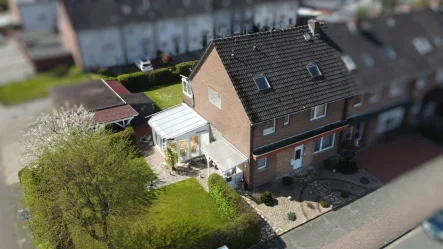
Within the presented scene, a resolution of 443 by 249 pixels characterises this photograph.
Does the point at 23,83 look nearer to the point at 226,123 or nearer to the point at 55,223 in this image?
the point at 55,223

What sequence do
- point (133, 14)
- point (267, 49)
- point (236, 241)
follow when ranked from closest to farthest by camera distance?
point (133, 14)
point (236, 241)
point (267, 49)

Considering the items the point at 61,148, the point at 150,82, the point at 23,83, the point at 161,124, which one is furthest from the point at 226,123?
the point at 23,83

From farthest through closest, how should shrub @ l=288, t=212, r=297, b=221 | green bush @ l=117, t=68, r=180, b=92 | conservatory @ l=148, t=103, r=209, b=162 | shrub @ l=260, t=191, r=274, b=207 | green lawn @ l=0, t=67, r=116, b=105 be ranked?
green bush @ l=117, t=68, r=180, b=92, conservatory @ l=148, t=103, r=209, b=162, shrub @ l=260, t=191, r=274, b=207, shrub @ l=288, t=212, r=297, b=221, green lawn @ l=0, t=67, r=116, b=105

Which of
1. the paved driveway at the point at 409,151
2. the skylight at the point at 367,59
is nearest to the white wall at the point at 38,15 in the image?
the skylight at the point at 367,59

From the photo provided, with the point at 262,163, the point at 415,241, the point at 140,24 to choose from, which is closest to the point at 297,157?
the point at 262,163

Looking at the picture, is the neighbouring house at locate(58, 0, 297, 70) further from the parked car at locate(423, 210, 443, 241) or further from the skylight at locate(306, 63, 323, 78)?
the parked car at locate(423, 210, 443, 241)

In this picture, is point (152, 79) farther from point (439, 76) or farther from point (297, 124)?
point (439, 76)

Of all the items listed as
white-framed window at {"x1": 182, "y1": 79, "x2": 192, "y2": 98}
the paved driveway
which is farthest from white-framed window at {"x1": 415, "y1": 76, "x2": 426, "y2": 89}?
white-framed window at {"x1": 182, "y1": 79, "x2": 192, "y2": 98}
